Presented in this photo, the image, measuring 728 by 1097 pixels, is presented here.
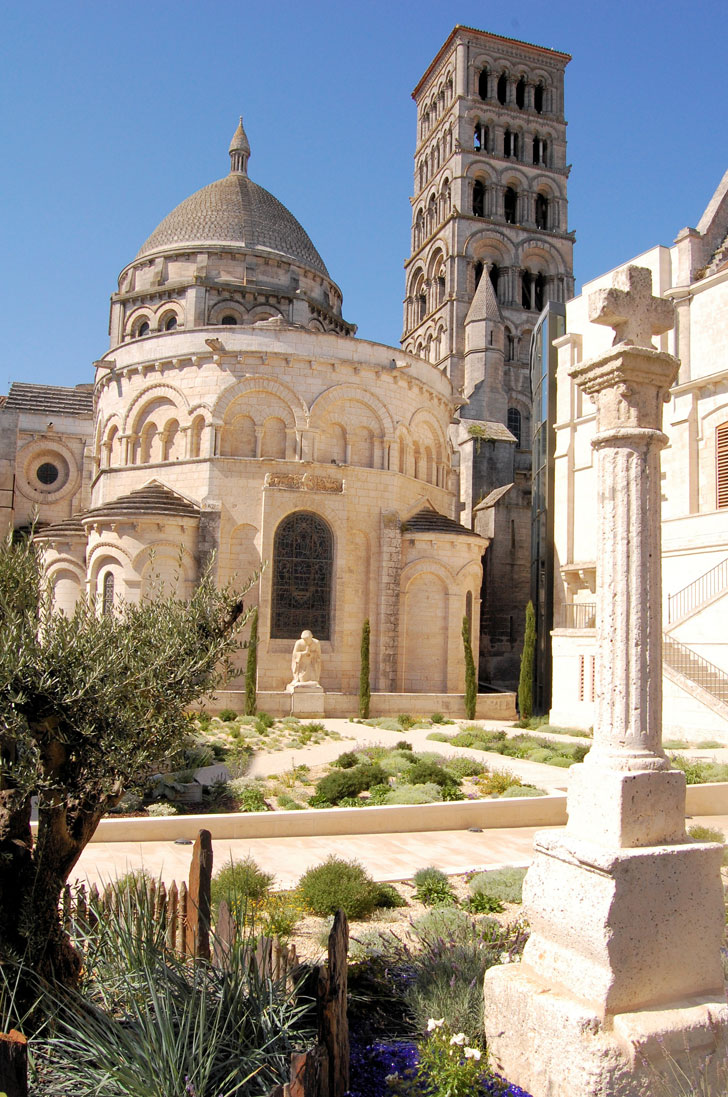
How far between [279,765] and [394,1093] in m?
11.8

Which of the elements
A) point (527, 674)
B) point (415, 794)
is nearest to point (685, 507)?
point (527, 674)

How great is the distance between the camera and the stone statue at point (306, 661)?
24.2m

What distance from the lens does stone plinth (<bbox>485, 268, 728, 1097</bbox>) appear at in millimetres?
4254

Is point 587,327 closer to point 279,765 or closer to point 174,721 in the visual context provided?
point 279,765

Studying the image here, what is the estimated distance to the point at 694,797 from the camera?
12273 millimetres

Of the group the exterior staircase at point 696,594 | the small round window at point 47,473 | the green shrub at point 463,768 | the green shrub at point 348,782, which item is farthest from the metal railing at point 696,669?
the small round window at point 47,473

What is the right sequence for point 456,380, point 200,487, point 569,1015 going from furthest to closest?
point 456,380 < point 200,487 < point 569,1015


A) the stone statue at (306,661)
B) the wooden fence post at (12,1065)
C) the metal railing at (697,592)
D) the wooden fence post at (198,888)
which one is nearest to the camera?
the wooden fence post at (12,1065)

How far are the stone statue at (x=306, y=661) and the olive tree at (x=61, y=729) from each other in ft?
62.1

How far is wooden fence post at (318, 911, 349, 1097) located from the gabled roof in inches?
822

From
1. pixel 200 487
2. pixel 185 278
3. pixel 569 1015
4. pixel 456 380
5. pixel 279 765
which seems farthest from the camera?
pixel 456 380

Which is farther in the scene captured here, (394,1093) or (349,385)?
(349,385)

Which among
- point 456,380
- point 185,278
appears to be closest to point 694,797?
point 185,278

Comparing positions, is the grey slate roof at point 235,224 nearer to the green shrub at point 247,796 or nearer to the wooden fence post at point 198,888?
the green shrub at point 247,796
